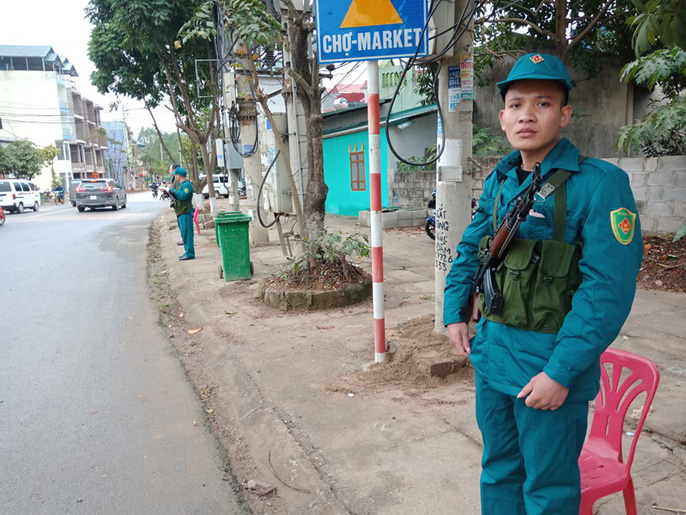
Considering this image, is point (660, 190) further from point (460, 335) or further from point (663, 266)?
point (460, 335)

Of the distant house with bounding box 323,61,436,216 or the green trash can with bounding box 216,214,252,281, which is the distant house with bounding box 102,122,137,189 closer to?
the distant house with bounding box 323,61,436,216

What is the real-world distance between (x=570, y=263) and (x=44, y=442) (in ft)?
11.4

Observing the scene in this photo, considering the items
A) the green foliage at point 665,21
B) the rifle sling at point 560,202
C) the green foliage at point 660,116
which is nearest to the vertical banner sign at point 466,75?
the green foliage at point 665,21

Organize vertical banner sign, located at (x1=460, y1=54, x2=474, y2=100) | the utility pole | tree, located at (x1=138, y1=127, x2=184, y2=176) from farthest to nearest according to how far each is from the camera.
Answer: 1. tree, located at (x1=138, y1=127, x2=184, y2=176)
2. the utility pole
3. vertical banner sign, located at (x1=460, y1=54, x2=474, y2=100)

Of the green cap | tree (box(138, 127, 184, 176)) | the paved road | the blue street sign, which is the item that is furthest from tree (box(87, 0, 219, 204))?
tree (box(138, 127, 184, 176))

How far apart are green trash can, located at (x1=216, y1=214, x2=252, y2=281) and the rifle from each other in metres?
6.10

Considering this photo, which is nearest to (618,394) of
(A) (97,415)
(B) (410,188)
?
(A) (97,415)

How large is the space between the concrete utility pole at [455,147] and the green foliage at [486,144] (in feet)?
25.7

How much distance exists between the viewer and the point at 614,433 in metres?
2.08

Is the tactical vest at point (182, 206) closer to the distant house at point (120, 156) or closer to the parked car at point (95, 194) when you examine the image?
the parked car at point (95, 194)

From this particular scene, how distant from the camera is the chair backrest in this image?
6.36 ft

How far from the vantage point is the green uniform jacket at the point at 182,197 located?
33.3 ft

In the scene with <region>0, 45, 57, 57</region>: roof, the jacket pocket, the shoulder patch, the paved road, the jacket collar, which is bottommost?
the paved road

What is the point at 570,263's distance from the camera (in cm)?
162
